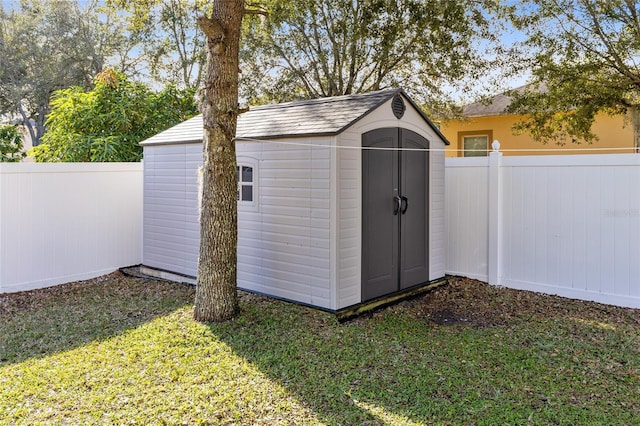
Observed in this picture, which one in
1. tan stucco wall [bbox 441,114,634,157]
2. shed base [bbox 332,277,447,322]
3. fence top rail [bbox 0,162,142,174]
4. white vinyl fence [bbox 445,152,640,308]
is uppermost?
tan stucco wall [bbox 441,114,634,157]

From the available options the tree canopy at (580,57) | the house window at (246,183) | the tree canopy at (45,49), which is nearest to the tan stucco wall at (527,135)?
the tree canopy at (580,57)

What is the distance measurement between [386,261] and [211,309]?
1998mm

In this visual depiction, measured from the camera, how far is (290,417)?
121 inches

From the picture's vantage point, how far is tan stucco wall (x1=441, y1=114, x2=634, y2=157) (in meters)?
10.3

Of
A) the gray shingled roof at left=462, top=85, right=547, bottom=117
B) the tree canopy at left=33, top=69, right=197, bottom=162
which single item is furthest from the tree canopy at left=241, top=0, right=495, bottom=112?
the tree canopy at left=33, top=69, right=197, bottom=162

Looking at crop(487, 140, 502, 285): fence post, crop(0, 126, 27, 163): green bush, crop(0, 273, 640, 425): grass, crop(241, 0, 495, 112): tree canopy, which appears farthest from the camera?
crop(241, 0, 495, 112): tree canopy

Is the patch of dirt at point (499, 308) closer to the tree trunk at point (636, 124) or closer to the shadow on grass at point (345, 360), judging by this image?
the shadow on grass at point (345, 360)

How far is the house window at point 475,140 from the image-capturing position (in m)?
12.2

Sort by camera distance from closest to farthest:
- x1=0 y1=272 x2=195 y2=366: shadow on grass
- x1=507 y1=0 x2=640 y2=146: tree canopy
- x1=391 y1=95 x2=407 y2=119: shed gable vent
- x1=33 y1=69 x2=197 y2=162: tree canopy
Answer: x1=0 y1=272 x2=195 y2=366: shadow on grass
x1=391 y1=95 x2=407 y2=119: shed gable vent
x1=507 y1=0 x2=640 y2=146: tree canopy
x1=33 y1=69 x2=197 y2=162: tree canopy

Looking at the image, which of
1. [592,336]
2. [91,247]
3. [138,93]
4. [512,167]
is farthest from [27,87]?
[592,336]

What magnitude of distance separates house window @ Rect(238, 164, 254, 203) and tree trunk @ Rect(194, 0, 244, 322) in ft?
3.04

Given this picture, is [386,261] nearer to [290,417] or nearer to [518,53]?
[290,417]

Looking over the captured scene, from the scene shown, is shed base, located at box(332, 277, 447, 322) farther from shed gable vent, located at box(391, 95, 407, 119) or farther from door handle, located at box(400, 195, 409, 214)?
shed gable vent, located at box(391, 95, 407, 119)

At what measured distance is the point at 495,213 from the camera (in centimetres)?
623
